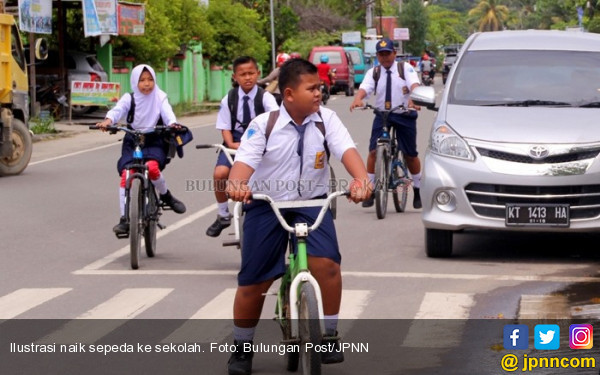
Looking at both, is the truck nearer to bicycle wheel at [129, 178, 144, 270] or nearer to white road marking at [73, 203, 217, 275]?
white road marking at [73, 203, 217, 275]

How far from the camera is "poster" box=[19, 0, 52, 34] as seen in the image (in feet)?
94.4

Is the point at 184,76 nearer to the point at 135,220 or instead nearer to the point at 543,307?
the point at 135,220

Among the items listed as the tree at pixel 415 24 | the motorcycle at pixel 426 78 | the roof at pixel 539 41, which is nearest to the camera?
the roof at pixel 539 41

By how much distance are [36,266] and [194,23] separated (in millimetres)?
30935

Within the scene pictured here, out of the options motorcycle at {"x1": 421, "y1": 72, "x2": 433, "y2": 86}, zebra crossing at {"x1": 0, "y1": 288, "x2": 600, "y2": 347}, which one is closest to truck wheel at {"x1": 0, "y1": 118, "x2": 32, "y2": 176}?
zebra crossing at {"x1": 0, "y1": 288, "x2": 600, "y2": 347}

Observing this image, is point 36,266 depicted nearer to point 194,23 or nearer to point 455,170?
point 455,170

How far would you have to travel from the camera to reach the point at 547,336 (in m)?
7.69

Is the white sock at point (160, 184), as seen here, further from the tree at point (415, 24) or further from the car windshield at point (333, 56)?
the tree at point (415, 24)

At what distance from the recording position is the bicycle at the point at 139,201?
1059cm

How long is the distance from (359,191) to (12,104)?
14150mm

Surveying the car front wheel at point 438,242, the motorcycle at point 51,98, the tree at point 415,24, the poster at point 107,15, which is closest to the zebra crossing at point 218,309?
the car front wheel at point 438,242

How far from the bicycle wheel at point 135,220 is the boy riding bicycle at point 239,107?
647mm

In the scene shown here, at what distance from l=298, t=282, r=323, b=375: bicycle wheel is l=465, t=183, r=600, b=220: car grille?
14.4ft

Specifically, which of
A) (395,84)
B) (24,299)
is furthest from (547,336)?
(395,84)
